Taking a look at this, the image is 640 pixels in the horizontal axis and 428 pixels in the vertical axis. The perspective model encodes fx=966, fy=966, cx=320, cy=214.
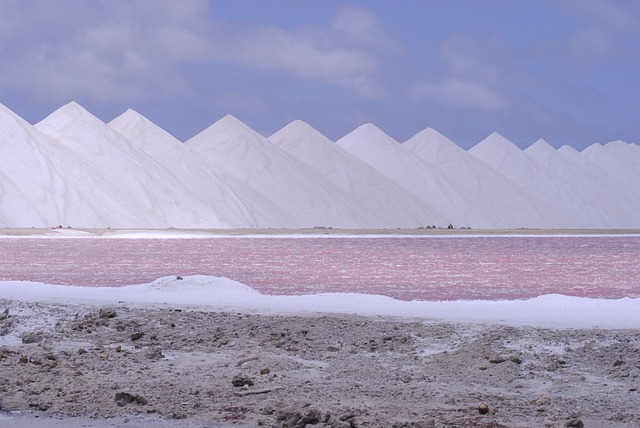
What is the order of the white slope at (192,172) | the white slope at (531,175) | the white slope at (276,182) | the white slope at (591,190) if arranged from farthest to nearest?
the white slope at (591,190) → the white slope at (531,175) → the white slope at (276,182) → the white slope at (192,172)

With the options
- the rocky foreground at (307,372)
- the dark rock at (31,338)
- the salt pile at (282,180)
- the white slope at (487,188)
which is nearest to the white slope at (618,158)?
the salt pile at (282,180)

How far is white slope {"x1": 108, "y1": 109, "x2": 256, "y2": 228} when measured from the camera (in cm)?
7493

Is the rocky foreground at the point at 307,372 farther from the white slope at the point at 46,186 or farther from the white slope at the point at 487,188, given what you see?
the white slope at the point at 487,188

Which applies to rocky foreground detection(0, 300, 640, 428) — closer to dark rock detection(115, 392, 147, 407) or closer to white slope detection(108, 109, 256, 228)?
dark rock detection(115, 392, 147, 407)

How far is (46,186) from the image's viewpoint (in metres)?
67.9

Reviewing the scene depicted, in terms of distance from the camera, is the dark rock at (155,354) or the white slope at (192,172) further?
the white slope at (192,172)

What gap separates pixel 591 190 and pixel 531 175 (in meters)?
7.38

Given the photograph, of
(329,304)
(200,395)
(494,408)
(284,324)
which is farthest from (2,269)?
(494,408)

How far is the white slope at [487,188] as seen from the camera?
310 feet

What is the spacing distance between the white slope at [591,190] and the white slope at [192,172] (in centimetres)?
4487

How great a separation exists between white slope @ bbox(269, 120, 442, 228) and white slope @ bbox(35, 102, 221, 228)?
58.2 ft

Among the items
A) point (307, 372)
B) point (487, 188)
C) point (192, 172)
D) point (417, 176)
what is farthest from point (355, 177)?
point (307, 372)

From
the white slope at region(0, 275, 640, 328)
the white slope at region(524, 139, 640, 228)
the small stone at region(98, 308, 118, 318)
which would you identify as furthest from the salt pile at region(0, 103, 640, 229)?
the small stone at region(98, 308, 118, 318)

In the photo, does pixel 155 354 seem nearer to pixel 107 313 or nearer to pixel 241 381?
pixel 241 381
